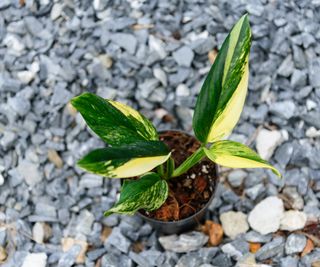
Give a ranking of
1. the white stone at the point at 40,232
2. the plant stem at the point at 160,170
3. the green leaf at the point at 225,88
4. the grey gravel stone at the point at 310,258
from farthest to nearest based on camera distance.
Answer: the white stone at the point at 40,232 → the grey gravel stone at the point at 310,258 → the plant stem at the point at 160,170 → the green leaf at the point at 225,88

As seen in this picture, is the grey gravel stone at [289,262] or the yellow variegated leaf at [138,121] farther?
the grey gravel stone at [289,262]

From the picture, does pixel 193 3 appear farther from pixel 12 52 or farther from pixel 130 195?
pixel 130 195

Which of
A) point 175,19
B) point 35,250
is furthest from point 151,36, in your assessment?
point 35,250

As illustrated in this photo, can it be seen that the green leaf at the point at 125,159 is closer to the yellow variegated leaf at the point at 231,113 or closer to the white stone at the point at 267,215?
the yellow variegated leaf at the point at 231,113

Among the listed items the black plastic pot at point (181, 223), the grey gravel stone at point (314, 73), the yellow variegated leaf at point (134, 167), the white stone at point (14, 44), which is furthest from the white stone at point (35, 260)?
the grey gravel stone at point (314, 73)

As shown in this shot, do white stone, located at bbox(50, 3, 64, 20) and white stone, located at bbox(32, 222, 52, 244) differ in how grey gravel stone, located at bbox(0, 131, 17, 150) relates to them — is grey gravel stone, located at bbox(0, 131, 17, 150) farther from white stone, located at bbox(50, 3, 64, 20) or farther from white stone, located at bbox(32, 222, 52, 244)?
white stone, located at bbox(50, 3, 64, 20)

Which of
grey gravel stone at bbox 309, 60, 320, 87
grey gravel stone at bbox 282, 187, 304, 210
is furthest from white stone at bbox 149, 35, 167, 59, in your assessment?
grey gravel stone at bbox 282, 187, 304, 210
